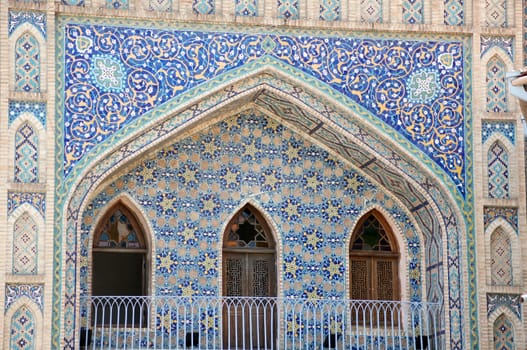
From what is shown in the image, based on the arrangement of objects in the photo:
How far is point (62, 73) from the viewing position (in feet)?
41.7

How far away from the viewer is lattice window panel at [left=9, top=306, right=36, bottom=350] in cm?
1220

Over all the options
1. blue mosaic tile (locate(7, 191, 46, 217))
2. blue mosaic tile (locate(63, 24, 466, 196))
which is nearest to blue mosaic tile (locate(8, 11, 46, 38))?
blue mosaic tile (locate(63, 24, 466, 196))

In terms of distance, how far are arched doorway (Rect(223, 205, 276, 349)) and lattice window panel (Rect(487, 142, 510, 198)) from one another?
88.6 inches

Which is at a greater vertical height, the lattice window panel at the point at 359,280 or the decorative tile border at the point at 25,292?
the lattice window panel at the point at 359,280

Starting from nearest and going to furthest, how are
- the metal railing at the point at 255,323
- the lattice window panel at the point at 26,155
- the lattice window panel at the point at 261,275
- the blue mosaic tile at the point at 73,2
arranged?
the lattice window panel at the point at 26,155 → the blue mosaic tile at the point at 73,2 → the metal railing at the point at 255,323 → the lattice window panel at the point at 261,275

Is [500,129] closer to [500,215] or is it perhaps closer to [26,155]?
[500,215]

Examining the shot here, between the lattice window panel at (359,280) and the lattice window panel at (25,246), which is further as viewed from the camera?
the lattice window panel at (359,280)

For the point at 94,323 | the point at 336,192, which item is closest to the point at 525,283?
the point at 336,192

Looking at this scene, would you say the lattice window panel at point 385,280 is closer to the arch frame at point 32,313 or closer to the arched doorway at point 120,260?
the arched doorway at point 120,260

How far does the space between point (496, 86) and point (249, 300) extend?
322 centimetres

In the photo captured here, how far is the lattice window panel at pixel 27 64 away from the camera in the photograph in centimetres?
1260

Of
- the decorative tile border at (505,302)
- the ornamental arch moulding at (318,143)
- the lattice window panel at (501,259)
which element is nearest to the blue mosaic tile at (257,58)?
the ornamental arch moulding at (318,143)

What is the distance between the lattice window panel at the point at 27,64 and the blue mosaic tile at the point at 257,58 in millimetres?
281

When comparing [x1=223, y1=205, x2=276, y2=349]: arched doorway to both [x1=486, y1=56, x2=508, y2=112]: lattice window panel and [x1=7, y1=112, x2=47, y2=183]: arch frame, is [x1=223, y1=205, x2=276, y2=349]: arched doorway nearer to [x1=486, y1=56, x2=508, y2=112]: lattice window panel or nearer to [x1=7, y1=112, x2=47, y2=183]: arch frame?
[x1=7, y1=112, x2=47, y2=183]: arch frame
